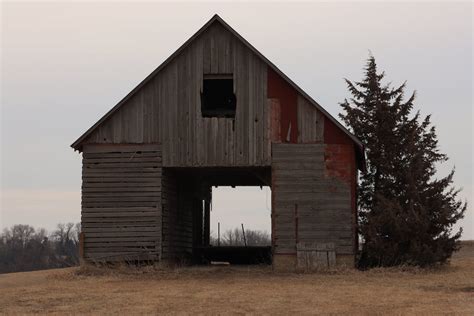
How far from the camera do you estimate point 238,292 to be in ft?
67.8

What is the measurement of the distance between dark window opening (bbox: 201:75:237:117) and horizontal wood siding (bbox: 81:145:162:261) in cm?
308

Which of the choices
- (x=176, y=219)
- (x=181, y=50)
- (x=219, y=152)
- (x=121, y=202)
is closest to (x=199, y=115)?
(x=219, y=152)

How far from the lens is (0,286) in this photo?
2536 cm

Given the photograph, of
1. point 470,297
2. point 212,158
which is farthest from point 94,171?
point 470,297

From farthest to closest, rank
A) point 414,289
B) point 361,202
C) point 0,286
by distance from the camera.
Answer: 1. point 361,202
2. point 0,286
3. point 414,289

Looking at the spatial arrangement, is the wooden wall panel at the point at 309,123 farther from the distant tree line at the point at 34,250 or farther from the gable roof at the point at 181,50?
the distant tree line at the point at 34,250

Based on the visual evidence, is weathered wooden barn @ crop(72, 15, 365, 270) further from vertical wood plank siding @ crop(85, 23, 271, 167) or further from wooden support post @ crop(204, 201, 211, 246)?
wooden support post @ crop(204, 201, 211, 246)

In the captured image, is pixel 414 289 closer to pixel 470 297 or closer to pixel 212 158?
pixel 470 297

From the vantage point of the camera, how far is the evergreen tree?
27.8m

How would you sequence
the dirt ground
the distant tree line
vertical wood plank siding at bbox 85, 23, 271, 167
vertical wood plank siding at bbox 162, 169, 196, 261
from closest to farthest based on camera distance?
1. the dirt ground
2. vertical wood plank siding at bbox 85, 23, 271, 167
3. vertical wood plank siding at bbox 162, 169, 196, 261
4. the distant tree line

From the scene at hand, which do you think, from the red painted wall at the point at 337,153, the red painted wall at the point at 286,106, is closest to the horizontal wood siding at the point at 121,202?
the red painted wall at the point at 286,106

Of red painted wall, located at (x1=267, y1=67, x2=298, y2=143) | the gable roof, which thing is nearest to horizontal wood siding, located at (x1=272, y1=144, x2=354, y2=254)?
red painted wall, located at (x1=267, y1=67, x2=298, y2=143)

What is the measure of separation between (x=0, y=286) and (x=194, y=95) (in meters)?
9.86

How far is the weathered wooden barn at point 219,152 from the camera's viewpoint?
2700 cm
